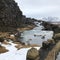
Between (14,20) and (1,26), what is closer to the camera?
(1,26)

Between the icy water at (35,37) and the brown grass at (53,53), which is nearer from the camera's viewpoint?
the brown grass at (53,53)

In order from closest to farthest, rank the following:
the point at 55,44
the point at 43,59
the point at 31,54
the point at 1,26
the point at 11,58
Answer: the point at 31,54, the point at 43,59, the point at 55,44, the point at 11,58, the point at 1,26

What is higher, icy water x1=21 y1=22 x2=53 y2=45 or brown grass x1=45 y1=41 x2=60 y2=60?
brown grass x1=45 y1=41 x2=60 y2=60

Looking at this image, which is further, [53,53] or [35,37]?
[35,37]

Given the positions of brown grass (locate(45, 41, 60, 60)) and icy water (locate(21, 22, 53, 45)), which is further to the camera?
icy water (locate(21, 22, 53, 45))

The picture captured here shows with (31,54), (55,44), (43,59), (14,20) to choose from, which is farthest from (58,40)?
(14,20)

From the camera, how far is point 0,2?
97.7 meters

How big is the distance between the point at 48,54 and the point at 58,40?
1225mm

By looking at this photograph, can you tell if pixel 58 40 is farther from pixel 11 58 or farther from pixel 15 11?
pixel 15 11

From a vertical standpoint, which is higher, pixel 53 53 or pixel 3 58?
pixel 53 53

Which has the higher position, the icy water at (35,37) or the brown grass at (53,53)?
the brown grass at (53,53)

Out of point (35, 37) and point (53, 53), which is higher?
point (53, 53)

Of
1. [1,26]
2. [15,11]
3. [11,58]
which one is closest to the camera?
[11,58]

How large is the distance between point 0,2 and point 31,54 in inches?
3655
